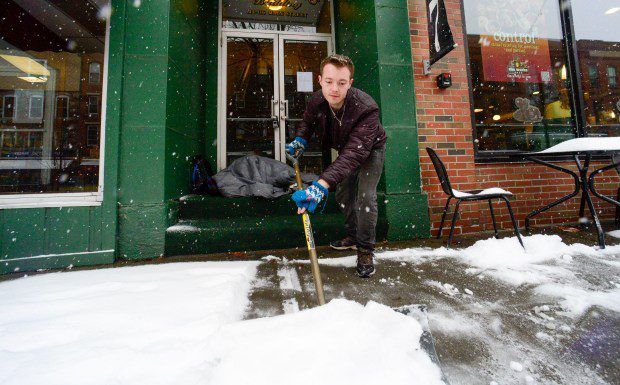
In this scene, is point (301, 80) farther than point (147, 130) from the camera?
Yes

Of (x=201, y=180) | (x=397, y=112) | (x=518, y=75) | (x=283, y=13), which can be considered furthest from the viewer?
(x=283, y=13)

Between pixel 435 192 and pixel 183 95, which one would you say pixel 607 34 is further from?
pixel 183 95

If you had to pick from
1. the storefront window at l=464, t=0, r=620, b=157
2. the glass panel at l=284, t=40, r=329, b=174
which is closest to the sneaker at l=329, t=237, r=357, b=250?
the glass panel at l=284, t=40, r=329, b=174

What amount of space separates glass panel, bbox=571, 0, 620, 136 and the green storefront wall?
3565 millimetres

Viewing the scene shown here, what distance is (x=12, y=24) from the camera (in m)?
2.92

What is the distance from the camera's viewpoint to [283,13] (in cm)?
506

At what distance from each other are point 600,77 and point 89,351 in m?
7.51

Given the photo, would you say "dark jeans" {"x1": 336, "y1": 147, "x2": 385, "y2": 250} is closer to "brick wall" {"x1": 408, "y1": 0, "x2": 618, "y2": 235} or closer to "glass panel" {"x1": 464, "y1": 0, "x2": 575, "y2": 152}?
"brick wall" {"x1": 408, "y1": 0, "x2": 618, "y2": 235}

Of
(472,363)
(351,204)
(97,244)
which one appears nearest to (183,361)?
Answer: (472,363)

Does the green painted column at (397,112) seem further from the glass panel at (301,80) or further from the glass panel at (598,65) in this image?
the glass panel at (598,65)

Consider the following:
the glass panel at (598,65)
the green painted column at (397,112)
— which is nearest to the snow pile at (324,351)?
the green painted column at (397,112)

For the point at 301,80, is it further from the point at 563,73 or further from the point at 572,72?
the point at 572,72

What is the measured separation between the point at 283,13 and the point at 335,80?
12.3 ft

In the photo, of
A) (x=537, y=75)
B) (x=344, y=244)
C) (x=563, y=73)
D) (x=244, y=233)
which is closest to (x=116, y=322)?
(x=244, y=233)
